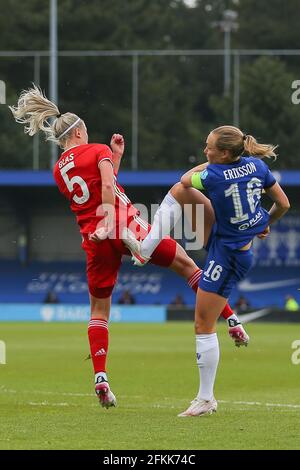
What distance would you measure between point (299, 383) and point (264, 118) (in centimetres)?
3015

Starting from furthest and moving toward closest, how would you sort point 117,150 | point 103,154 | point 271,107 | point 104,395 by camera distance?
1. point 271,107
2. point 117,150
3. point 103,154
4. point 104,395

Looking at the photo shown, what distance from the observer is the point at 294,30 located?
202ft

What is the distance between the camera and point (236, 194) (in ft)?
29.1

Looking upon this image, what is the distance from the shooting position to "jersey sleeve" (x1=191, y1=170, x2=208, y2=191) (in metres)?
8.80

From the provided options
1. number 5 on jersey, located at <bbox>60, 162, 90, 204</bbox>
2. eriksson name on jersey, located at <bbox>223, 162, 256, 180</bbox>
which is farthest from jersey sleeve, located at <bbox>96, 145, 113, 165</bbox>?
eriksson name on jersey, located at <bbox>223, 162, 256, 180</bbox>

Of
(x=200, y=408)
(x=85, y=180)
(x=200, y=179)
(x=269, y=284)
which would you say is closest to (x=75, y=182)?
(x=85, y=180)

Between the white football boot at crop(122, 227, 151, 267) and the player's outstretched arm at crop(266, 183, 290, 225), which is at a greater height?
the player's outstretched arm at crop(266, 183, 290, 225)

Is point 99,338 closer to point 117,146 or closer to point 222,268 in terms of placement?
point 222,268

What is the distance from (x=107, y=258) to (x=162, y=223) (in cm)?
73

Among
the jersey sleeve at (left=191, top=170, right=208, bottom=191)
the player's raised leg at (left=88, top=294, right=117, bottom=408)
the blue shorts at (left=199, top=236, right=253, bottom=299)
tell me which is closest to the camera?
the jersey sleeve at (left=191, top=170, right=208, bottom=191)

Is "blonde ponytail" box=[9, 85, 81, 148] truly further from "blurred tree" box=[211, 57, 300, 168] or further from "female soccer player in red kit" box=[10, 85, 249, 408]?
"blurred tree" box=[211, 57, 300, 168]

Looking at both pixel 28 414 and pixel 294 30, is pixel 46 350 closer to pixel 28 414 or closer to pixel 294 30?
pixel 28 414

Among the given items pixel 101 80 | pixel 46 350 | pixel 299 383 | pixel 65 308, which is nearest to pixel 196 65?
pixel 101 80

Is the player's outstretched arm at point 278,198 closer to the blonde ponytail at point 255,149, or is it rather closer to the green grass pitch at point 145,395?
the blonde ponytail at point 255,149
